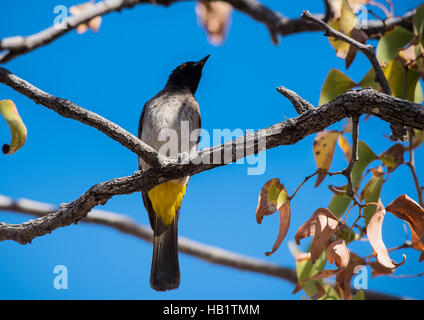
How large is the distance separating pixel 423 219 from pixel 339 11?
4.62 feet

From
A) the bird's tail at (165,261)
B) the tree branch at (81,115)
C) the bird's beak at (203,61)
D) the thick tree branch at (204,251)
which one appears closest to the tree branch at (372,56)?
the tree branch at (81,115)

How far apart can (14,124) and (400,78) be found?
220 cm

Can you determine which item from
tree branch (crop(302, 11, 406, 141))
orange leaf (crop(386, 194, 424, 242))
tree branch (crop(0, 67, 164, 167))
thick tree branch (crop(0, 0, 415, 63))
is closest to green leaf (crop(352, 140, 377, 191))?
tree branch (crop(302, 11, 406, 141))

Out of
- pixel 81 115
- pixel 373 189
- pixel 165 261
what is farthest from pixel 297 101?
pixel 165 261

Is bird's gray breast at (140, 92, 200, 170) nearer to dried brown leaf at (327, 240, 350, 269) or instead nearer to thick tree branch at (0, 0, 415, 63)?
thick tree branch at (0, 0, 415, 63)

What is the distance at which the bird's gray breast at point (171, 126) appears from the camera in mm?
4098

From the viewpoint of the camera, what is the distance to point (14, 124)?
232 centimetres

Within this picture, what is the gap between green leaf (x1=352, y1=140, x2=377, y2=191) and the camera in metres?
2.71

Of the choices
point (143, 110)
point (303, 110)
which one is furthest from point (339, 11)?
point (143, 110)

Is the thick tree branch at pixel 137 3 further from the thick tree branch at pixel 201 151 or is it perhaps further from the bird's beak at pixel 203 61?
the thick tree branch at pixel 201 151

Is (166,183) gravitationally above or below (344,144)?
above

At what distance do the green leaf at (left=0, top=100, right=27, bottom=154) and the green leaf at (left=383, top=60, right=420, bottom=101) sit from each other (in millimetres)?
2089

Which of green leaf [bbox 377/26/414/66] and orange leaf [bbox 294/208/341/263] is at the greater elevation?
green leaf [bbox 377/26/414/66]

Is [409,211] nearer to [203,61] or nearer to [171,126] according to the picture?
[171,126]
